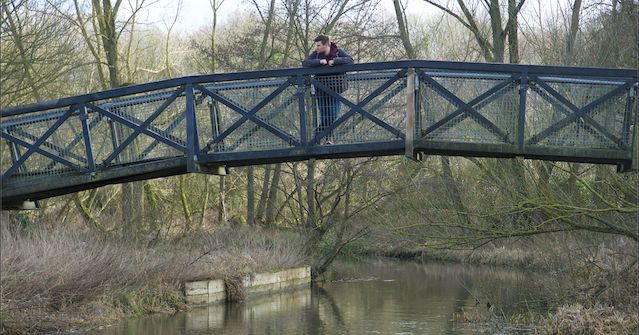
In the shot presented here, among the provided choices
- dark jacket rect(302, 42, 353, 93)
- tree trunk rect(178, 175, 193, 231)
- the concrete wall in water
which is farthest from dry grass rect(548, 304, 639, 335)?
tree trunk rect(178, 175, 193, 231)

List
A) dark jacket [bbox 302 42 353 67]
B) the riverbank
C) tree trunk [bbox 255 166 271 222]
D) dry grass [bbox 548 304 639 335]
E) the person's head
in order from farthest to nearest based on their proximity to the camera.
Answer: tree trunk [bbox 255 166 271 222], the riverbank, dry grass [bbox 548 304 639 335], the person's head, dark jacket [bbox 302 42 353 67]

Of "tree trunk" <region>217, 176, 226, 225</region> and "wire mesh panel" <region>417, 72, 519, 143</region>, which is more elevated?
"wire mesh panel" <region>417, 72, 519, 143</region>

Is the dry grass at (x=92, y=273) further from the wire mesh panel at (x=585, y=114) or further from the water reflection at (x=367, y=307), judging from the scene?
the wire mesh panel at (x=585, y=114)

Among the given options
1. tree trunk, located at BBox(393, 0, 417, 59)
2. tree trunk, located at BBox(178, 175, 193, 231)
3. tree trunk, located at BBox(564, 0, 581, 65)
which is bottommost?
tree trunk, located at BBox(178, 175, 193, 231)

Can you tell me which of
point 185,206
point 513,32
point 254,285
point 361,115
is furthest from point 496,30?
point 185,206

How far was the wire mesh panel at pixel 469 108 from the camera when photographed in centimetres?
1241

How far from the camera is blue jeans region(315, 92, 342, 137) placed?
1295 centimetres

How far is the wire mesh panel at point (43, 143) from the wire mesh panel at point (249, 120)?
2.04 m

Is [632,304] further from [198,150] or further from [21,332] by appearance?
[21,332]

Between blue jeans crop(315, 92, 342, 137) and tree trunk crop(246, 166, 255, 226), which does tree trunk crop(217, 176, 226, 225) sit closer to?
tree trunk crop(246, 166, 255, 226)

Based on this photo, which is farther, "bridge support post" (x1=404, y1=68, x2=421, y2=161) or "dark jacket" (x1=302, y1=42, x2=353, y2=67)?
"dark jacket" (x1=302, y1=42, x2=353, y2=67)

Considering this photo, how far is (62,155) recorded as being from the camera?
1405cm

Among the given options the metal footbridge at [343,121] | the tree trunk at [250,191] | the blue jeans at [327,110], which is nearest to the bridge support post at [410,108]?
the metal footbridge at [343,121]

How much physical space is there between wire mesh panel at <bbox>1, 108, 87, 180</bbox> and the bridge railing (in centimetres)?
3
